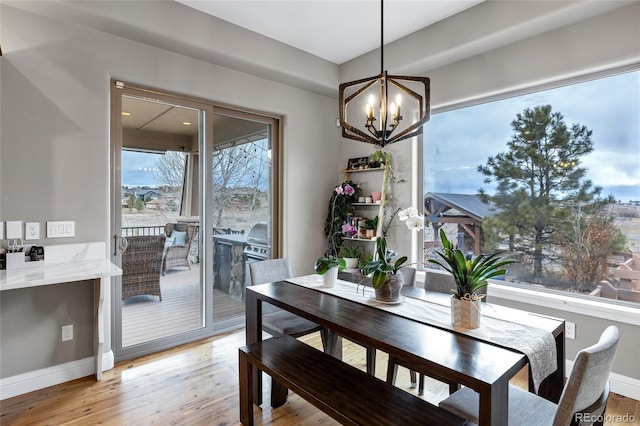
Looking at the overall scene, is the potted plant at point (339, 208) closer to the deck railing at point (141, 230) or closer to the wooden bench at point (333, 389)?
the deck railing at point (141, 230)

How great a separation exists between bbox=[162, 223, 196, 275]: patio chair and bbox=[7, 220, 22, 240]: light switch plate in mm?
1064

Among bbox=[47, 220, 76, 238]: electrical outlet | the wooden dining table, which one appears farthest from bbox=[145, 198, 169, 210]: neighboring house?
the wooden dining table

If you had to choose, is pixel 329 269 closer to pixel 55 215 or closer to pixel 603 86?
pixel 55 215

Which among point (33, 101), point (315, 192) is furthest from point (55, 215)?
point (315, 192)

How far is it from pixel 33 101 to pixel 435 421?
3294mm

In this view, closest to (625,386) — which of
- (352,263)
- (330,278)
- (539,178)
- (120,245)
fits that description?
(539,178)

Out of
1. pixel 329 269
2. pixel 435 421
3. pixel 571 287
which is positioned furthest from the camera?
pixel 571 287

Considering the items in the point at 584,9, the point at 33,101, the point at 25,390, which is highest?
the point at 584,9

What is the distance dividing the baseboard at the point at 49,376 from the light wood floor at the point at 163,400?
51mm

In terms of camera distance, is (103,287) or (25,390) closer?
(25,390)

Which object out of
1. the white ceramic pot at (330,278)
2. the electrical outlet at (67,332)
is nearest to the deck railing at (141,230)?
the electrical outlet at (67,332)

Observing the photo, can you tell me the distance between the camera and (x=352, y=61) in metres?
4.00

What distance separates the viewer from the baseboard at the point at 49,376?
7.82ft

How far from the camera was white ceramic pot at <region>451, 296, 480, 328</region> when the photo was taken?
163 cm
